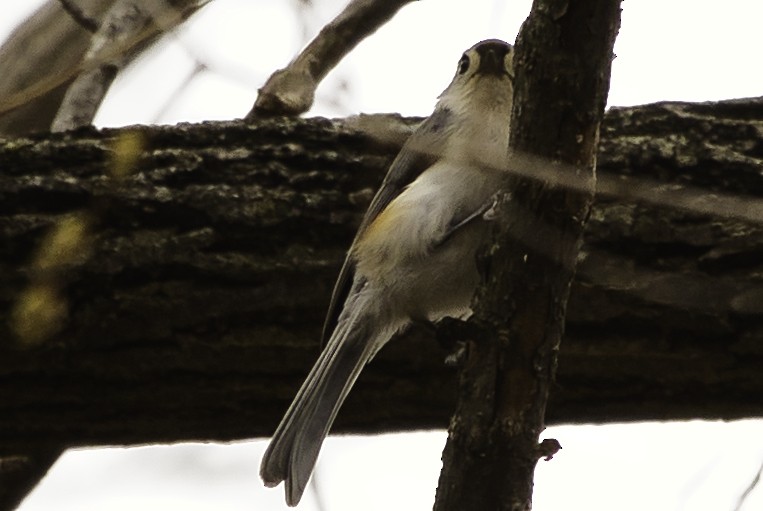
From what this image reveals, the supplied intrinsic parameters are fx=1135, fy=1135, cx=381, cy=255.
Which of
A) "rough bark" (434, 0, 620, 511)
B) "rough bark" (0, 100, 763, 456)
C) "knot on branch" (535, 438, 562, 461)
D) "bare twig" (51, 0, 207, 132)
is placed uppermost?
"bare twig" (51, 0, 207, 132)

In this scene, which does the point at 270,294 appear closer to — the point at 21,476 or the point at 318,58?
the point at 318,58

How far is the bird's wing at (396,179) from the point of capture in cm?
365

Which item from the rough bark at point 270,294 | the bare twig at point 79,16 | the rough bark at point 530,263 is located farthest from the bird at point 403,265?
the bare twig at point 79,16

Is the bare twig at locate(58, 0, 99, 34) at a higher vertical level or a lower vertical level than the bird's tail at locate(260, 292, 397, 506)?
higher

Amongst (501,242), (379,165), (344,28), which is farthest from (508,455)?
(344,28)

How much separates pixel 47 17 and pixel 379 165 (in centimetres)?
218

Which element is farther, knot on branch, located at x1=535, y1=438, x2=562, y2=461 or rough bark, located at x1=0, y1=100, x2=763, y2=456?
rough bark, located at x1=0, y1=100, x2=763, y2=456

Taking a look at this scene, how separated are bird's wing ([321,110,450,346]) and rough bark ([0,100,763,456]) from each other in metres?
0.08

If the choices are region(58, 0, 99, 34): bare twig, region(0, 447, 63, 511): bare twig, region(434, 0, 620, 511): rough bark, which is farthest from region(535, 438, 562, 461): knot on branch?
region(58, 0, 99, 34): bare twig

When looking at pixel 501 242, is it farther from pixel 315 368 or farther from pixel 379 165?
pixel 379 165

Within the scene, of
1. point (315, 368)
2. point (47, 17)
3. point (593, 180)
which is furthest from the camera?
point (47, 17)

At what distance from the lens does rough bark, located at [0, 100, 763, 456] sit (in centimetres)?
360

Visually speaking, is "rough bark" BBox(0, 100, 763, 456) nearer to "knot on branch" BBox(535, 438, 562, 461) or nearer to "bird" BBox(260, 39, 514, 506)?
"bird" BBox(260, 39, 514, 506)

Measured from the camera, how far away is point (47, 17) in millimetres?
5312
